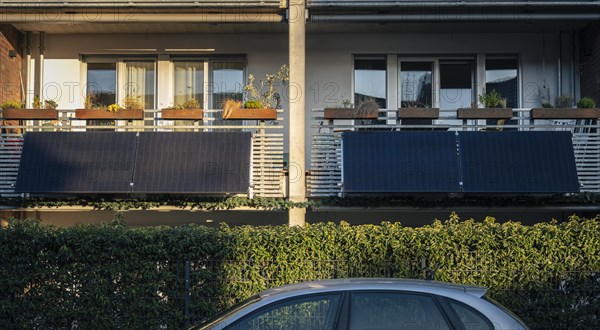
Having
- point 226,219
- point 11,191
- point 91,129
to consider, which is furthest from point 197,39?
point 11,191

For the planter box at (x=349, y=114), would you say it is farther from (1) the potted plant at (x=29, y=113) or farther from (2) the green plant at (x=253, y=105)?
(1) the potted plant at (x=29, y=113)

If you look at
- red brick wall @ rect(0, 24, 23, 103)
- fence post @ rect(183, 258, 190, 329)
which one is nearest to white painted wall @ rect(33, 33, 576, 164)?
red brick wall @ rect(0, 24, 23, 103)

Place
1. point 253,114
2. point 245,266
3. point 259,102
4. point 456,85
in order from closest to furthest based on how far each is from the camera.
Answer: point 245,266
point 253,114
point 259,102
point 456,85

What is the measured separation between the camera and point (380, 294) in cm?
→ 557

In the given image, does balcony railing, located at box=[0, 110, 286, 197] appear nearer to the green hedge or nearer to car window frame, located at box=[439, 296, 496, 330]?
the green hedge

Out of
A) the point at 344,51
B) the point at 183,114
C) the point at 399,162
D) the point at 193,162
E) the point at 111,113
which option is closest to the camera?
the point at 399,162

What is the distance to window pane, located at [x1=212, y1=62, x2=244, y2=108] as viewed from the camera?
577 inches

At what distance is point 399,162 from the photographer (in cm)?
1220

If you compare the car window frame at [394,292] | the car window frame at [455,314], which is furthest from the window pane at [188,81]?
the car window frame at [455,314]

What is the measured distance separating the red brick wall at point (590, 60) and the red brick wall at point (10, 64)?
11.7 m

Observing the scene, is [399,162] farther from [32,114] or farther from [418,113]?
[32,114]

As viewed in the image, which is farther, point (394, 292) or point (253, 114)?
point (253, 114)

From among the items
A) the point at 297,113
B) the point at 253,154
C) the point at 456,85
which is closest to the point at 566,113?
the point at 456,85

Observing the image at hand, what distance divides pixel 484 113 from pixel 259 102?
4.20m
